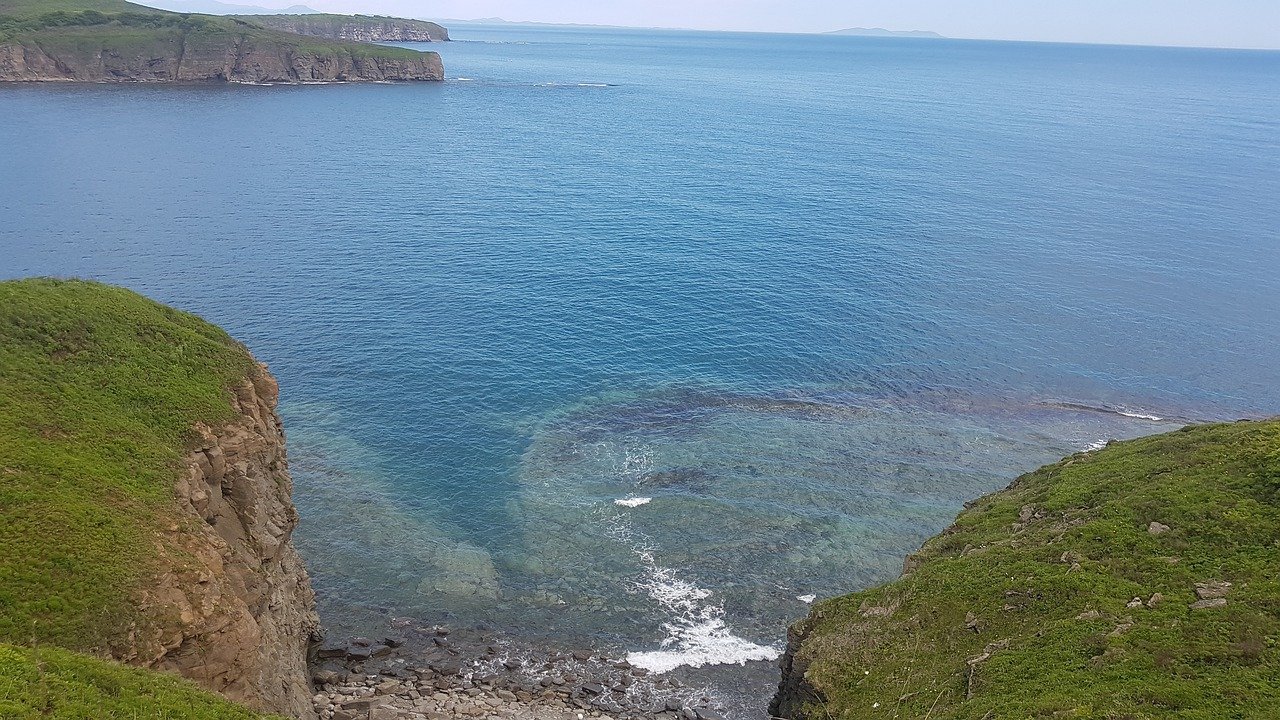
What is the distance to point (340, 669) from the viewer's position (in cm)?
4481

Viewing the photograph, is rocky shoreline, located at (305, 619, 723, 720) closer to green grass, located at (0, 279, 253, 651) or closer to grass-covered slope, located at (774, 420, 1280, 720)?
grass-covered slope, located at (774, 420, 1280, 720)

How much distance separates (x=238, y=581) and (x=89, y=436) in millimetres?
9591

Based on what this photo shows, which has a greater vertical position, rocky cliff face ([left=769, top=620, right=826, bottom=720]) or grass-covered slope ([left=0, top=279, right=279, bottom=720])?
grass-covered slope ([left=0, top=279, right=279, bottom=720])

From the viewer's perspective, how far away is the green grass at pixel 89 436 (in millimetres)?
28766

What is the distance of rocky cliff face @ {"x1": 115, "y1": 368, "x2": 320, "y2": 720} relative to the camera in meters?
30.3

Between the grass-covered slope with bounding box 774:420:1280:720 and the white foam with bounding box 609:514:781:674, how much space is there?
6514mm

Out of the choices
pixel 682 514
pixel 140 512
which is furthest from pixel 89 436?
pixel 682 514

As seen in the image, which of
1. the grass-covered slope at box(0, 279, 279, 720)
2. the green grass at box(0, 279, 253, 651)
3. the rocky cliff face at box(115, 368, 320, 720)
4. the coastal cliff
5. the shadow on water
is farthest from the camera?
the shadow on water

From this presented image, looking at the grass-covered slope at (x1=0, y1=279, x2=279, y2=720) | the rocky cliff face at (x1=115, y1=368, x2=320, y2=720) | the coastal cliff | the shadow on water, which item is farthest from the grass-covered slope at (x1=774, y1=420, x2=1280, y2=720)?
the grass-covered slope at (x1=0, y1=279, x2=279, y2=720)

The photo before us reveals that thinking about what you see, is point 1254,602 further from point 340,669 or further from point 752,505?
point 340,669

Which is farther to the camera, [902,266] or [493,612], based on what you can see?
[902,266]

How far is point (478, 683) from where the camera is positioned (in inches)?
1753

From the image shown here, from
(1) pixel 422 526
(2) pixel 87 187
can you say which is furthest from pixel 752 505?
(2) pixel 87 187

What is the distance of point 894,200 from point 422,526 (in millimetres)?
107294
